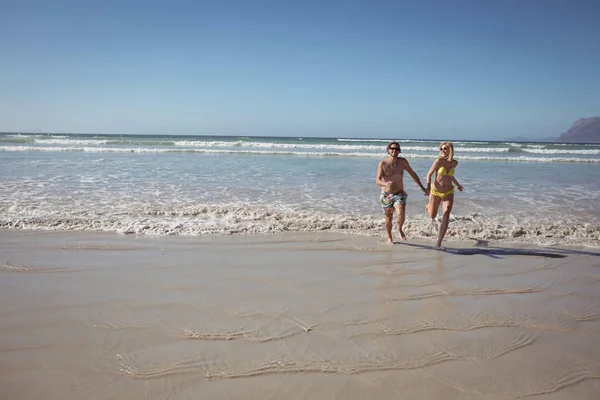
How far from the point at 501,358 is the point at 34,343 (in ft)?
12.1

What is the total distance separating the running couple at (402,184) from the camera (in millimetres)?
5891

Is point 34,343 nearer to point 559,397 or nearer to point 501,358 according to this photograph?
point 501,358

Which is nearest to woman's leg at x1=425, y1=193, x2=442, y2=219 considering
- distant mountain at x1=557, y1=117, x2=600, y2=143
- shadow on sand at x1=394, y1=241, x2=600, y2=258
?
shadow on sand at x1=394, y1=241, x2=600, y2=258

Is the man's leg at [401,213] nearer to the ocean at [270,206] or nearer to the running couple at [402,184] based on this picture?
the running couple at [402,184]

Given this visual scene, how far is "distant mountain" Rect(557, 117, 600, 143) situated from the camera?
83.3 m

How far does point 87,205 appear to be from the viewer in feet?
26.4

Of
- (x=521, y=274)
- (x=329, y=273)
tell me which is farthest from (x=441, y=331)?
(x=521, y=274)

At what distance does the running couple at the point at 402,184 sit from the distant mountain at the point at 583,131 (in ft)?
314

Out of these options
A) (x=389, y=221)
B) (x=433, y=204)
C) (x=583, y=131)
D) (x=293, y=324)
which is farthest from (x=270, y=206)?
(x=583, y=131)

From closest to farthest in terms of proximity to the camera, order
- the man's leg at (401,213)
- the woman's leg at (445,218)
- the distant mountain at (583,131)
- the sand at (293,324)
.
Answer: the sand at (293,324), the woman's leg at (445,218), the man's leg at (401,213), the distant mountain at (583,131)

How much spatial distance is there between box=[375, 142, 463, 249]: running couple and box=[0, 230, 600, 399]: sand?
2.80ft

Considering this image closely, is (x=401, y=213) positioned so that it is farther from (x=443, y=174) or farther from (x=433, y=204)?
(x=443, y=174)

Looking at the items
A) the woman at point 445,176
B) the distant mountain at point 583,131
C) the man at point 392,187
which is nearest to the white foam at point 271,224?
the man at point 392,187

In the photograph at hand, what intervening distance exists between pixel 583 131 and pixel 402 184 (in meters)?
110
